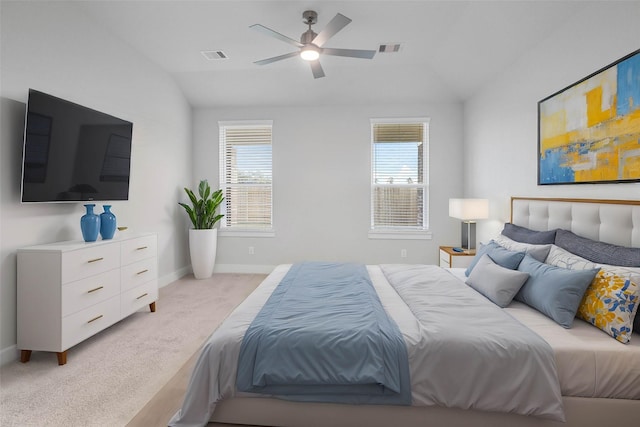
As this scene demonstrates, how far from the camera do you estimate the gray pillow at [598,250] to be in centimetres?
183

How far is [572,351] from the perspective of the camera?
1521 mm

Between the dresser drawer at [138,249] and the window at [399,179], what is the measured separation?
3110 millimetres

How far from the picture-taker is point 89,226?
2752mm

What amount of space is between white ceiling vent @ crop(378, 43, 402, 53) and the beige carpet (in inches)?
141

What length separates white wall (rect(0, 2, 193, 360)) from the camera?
2.39m

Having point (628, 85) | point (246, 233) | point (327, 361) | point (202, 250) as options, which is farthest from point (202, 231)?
point (628, 85)

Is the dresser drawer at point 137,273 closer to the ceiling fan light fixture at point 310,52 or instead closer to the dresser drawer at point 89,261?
the dresser drawer at point 89,261

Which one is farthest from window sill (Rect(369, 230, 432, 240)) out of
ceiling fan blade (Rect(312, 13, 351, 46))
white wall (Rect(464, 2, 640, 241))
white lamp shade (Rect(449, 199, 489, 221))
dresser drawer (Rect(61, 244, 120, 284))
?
dresser drawer (Rect(61, 244, 120, 284))

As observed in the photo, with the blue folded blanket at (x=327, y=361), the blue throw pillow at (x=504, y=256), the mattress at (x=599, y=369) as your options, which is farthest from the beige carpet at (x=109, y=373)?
the blue throw pillow at (x=504, y=256)

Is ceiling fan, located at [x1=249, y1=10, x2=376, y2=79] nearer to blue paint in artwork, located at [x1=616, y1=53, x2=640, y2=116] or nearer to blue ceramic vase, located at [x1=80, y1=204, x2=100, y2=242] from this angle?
blue paint in artwork, located at [x1=616, y1=53, x2=640, y2=116]

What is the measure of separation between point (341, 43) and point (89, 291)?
3.51 meters

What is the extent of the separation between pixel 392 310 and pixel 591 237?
62.5 inches

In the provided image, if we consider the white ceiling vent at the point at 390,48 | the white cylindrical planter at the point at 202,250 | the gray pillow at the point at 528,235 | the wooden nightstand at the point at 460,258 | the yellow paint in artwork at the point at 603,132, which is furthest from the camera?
the white cylindrical planter at the point at 202,250

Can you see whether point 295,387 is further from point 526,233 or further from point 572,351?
point 526,233
